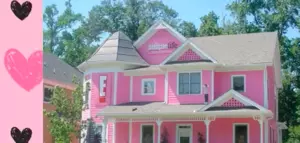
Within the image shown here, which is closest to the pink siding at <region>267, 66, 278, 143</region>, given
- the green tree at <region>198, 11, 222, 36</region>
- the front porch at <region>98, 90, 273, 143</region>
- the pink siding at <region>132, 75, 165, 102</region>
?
the front porch at <region>98, 90, 273, 143</region>

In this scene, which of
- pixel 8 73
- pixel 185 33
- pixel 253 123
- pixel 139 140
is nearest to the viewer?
pixel 8 73

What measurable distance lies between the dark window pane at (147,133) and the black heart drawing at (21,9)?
2085cm

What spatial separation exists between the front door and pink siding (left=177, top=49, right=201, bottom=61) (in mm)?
2999

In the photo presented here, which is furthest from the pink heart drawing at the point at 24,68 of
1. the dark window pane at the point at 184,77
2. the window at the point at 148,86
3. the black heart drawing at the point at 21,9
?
the window at the point at 148,86

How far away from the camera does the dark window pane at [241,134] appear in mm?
20672

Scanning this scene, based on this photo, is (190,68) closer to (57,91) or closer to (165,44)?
(165,44)

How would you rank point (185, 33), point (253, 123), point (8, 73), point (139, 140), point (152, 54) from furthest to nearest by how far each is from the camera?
point (185, 33)
point (152, 54)
point (139, 140)
point (253, 123)
point (8, 73)

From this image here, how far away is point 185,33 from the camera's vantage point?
42.1 m

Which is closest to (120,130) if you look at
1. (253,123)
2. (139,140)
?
(139,140)

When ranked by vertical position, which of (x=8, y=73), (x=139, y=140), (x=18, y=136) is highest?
(x=8, y=73)

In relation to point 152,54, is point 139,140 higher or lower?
lower

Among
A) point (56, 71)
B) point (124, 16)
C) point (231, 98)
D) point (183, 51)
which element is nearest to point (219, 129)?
point (231, 98)

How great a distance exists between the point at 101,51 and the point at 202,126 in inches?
257

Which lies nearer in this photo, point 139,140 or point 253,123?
point 253,123
